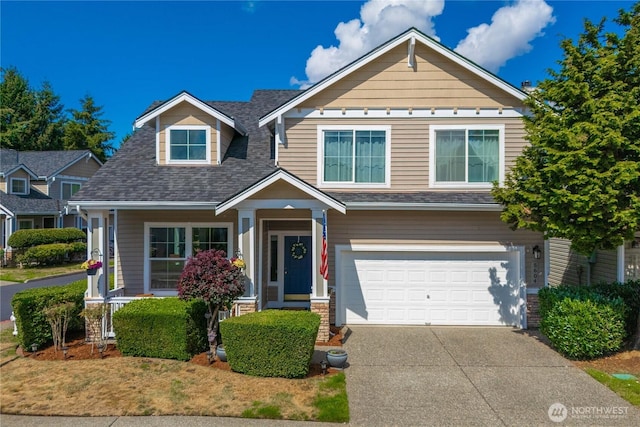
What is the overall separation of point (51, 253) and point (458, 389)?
23885mm

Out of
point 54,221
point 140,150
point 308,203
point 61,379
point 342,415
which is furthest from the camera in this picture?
point 54,221

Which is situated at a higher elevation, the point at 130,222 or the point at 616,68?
the point at 616,68

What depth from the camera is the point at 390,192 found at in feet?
37.4

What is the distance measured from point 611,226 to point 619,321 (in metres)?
2.10

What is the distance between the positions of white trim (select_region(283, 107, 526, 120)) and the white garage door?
3.93 m

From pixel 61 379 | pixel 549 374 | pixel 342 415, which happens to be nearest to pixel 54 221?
pixel 61 379

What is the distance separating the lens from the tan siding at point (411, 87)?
11383 mm

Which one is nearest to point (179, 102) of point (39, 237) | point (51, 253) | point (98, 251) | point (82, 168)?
point (98, 251)

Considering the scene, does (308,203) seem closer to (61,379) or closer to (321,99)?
(321,99)

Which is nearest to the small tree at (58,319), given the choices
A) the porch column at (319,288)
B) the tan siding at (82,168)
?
the porch column at (319,288)

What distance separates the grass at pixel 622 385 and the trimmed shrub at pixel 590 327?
1.80 ft

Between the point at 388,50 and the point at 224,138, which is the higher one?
the point at 388,50

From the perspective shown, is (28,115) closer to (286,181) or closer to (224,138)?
(224,138)

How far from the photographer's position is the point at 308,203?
9820 mm
